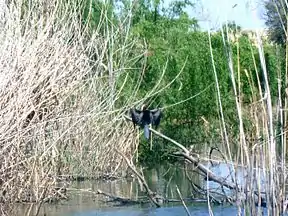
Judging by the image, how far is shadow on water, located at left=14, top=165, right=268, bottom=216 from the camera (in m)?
11.0

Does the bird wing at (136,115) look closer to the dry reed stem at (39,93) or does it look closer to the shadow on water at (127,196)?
the dry reed stem at (39,93)

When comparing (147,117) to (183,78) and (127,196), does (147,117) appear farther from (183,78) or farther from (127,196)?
(183,78)

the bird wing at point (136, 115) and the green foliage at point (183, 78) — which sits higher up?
the green foliage at point (183, 78)

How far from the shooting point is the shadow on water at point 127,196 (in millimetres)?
11047

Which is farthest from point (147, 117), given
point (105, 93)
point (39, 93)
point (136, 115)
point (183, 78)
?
point (183, 78)

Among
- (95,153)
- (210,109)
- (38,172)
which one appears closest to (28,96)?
(38,172)

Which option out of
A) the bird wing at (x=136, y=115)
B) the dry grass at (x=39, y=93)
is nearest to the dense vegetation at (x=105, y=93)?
the dry grass at (x=39, y=93)

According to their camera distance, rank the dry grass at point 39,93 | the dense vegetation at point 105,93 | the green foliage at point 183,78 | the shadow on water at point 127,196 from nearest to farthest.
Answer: the dense vegetation at point 105,93 → the dry grass at point 39,93 → the shadow on water at point 127,196 → the green foliage at point 183,78

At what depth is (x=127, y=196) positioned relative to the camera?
1295 cm

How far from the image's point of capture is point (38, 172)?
11.0m

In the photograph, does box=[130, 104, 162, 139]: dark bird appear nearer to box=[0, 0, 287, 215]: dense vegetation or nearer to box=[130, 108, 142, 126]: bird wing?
box=[130, 108, 142, 126]: bird wing

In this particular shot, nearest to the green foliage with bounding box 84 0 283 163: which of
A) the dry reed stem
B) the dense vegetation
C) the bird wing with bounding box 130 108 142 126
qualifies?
the dense vegetation

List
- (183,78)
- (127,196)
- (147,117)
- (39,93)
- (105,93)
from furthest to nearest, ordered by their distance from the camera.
A: (183,78) < (127,196) < (105,93) < (147,117) < (39,93)

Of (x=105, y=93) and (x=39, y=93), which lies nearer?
(x=39, y=93)
